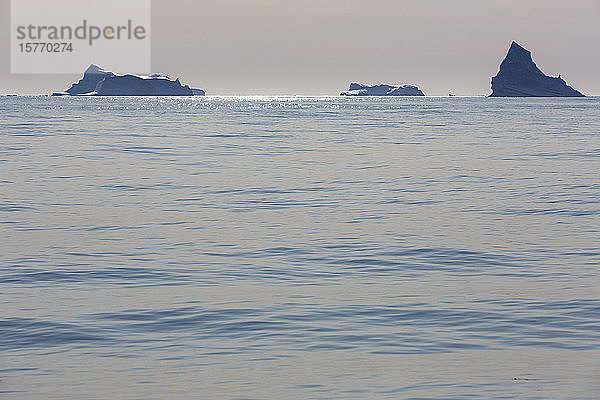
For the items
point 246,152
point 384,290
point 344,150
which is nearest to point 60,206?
point 384,290

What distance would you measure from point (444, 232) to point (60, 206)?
1079 cm

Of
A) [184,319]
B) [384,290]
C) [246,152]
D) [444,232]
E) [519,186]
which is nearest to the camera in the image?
[184,319]

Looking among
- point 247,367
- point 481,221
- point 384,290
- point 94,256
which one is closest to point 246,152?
point 481,221

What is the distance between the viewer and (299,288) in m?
13.0

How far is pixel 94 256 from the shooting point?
1577 centimetres

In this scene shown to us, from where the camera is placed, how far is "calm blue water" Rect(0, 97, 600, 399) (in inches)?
346

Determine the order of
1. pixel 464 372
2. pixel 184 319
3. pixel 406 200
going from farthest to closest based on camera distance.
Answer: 1. pixel 406 200
2. pixel 184 319
3. pixel 464 372

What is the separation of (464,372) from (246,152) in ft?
120

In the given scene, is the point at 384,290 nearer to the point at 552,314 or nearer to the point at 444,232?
the point at 552,314

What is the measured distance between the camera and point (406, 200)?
2445cm

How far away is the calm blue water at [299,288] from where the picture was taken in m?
8.78

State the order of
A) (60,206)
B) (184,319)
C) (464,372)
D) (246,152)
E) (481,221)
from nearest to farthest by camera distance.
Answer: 1. (464,372)
2. (184,319)
3. (481,221)
4. (60,206)
5. (246,152)

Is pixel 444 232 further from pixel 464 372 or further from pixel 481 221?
Result: pixel 464 372

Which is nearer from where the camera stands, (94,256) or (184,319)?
(184,319)
